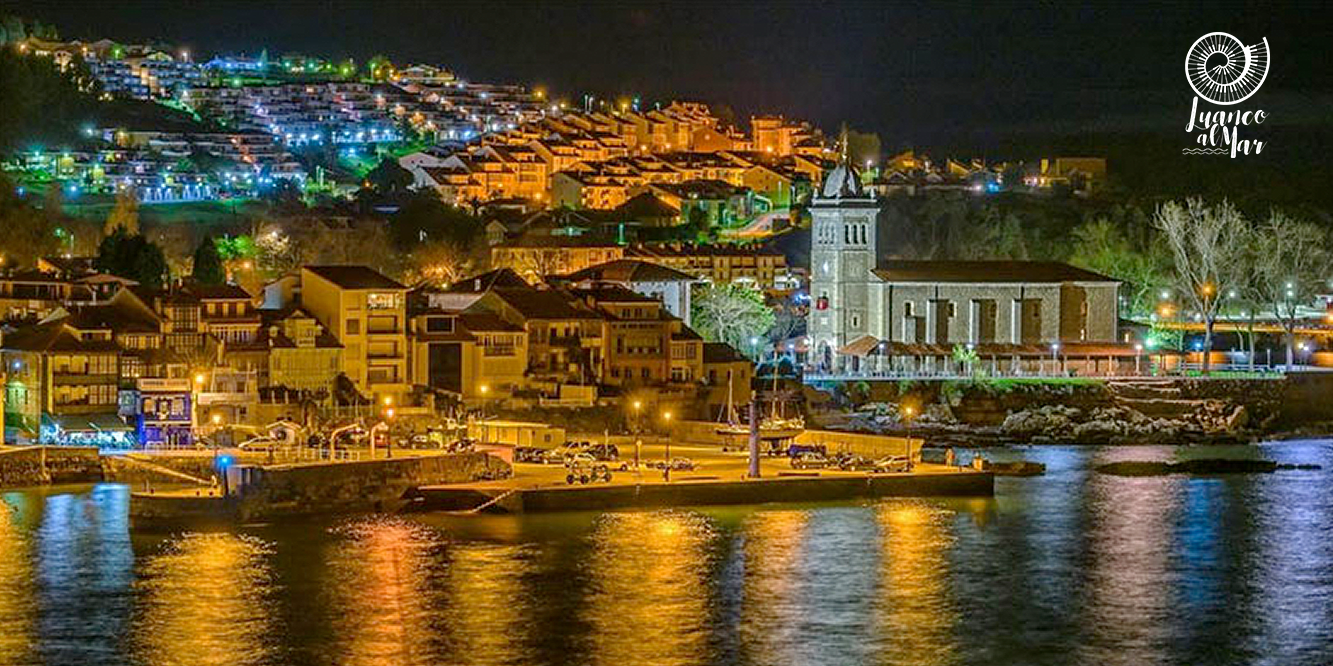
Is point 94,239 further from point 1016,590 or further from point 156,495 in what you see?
point 1016,590

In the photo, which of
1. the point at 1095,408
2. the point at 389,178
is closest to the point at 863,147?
the point at 389,178

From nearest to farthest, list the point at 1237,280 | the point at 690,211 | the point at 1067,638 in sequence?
1. the point at 1067,638
2. the point at 1237,280
3. the point at 690,211

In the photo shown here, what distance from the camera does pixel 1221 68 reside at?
52.4m

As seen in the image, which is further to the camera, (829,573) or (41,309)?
(41,309)

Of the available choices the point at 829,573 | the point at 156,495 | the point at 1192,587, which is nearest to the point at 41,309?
the point at 156,495

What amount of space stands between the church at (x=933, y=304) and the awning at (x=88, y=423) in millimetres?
13463

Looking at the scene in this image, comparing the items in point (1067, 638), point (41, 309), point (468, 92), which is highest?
point (468, 92)

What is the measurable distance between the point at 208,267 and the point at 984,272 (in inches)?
511

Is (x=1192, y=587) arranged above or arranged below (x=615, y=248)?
below

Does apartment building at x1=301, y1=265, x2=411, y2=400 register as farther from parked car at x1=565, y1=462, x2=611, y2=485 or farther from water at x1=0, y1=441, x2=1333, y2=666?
water at x1=0, y1=441, x2=1333, y2=666

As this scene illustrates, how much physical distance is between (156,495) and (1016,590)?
347 inches

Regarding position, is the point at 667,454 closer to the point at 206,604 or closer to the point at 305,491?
the point at 305,491

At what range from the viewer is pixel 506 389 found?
34.1 meters

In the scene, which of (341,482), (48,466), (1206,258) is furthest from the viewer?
(1206,258)
